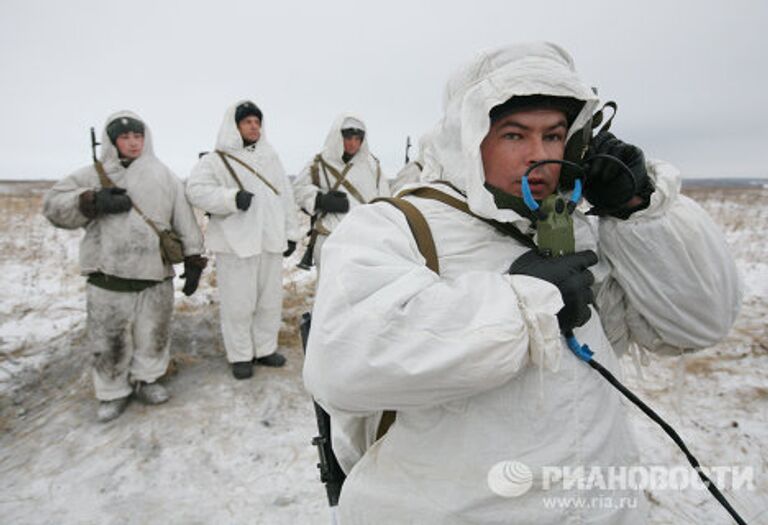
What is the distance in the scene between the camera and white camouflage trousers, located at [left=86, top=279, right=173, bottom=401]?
3.71 m

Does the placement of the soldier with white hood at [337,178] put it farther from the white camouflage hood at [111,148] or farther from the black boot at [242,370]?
the white camouflage hood at [111,148]

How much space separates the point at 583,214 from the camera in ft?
5.17

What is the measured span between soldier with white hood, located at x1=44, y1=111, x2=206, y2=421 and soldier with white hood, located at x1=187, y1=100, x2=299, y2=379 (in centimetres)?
43

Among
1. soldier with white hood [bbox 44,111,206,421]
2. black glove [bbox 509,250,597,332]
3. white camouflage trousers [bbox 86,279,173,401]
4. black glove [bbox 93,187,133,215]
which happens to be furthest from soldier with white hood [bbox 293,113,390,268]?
black glove [bbox 509,250,597,332]

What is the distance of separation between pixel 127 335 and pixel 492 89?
3.73m

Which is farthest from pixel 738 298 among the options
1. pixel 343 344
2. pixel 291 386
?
pixel 291 386

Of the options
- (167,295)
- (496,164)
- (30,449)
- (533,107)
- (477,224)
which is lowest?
(30,449)

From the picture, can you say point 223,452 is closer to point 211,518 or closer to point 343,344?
point 211,518

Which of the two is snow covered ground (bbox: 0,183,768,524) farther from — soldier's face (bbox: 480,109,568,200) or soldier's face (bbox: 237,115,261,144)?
soldier's face (bbox: 237,115,261,144)

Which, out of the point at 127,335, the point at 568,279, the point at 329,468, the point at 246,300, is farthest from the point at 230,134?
the point at 568,279

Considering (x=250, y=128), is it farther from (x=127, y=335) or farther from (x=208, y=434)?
(x=208, y=434)

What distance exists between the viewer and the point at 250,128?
14.5 feet

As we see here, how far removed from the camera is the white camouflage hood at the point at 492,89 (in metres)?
1.27

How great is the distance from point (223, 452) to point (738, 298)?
3263 millimetres
